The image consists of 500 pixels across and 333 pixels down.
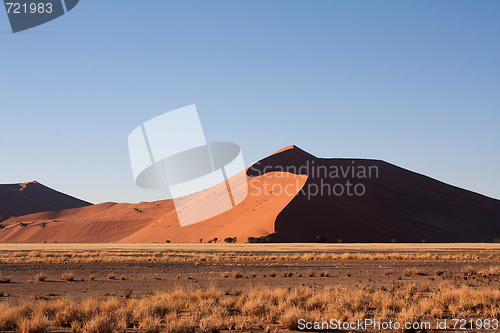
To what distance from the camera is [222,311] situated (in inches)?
496

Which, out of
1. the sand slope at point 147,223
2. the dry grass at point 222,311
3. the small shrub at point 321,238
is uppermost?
the sand slope at point 147,223

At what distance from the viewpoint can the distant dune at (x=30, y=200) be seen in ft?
525

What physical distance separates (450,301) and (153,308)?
853 cm

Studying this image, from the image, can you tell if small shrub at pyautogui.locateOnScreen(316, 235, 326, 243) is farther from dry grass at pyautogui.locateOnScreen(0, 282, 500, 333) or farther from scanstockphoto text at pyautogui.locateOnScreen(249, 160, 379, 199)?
dry grass at pyautogui.locateOnScreen(0, 282, 500, 333)

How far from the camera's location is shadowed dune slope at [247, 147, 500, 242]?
79.3 meters

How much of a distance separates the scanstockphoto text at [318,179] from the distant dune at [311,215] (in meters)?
0.26

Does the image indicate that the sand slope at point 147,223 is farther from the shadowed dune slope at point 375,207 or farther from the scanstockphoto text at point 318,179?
the shadowed dune slope at point 375,207

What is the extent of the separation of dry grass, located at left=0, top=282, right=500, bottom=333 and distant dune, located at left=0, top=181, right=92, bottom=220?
156424 mm

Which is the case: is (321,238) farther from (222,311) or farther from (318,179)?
(222,311)

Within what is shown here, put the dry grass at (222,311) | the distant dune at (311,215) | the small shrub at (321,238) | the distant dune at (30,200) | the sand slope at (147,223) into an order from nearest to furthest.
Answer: the dry grass at (222,311)
the small shrub at (321,238)
the distant dune at (311,215)
the sand slope at (147,223)
the distant dune at (30,200)

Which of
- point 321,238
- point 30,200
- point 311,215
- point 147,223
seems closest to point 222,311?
point 321,238

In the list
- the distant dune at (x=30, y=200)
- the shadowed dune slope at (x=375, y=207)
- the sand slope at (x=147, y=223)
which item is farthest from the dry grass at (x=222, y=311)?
the distant dune at (x=30, y=200)

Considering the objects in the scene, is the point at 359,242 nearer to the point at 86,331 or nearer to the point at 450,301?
the point at 450,301

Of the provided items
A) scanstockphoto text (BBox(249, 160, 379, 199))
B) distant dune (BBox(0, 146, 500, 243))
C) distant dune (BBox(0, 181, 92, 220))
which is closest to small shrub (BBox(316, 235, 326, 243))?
distant dune (BBox(0, 146, 500, 243))
